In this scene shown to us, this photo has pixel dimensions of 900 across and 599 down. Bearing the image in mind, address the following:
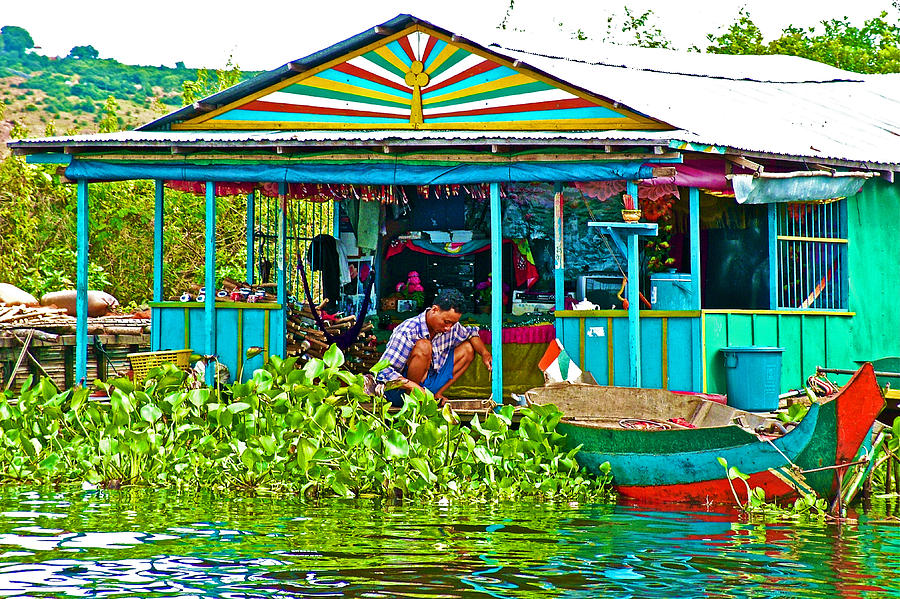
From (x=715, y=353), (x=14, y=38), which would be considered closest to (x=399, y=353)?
(x=715, y=353)

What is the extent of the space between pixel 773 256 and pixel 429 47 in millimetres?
4411

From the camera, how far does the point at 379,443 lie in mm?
10234

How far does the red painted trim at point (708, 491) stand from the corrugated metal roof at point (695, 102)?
317 centimetres

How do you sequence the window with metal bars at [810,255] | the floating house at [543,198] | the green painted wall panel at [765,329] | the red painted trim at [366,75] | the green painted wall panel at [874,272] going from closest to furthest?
the floating house at [543,198], the red painted trim at [366,75], the green painted wall panel at [765,329], the window with metal bars at [810,255], the green painted wall panel at [874,272]

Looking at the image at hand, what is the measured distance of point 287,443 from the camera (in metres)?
10.5

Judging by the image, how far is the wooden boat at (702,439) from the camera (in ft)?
29.5

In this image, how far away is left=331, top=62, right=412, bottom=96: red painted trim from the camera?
41.3 ft

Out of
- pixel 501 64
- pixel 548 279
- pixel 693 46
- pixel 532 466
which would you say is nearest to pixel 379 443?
pixel 532 466

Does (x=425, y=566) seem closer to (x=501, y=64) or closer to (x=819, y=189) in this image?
(x=501, y=64)

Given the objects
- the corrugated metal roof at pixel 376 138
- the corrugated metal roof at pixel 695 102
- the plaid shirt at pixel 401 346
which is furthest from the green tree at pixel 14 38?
the plaid shirt at pixel 401 346

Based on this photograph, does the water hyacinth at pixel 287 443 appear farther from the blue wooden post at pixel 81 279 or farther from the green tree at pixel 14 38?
the green tree at pixel 14 38

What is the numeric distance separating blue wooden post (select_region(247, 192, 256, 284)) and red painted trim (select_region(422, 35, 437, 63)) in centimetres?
433

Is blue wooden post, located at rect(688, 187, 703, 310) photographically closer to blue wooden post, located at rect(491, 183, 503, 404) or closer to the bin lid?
the bin lid

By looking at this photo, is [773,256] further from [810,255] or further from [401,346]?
[401,346]
